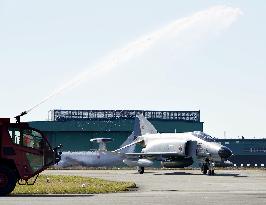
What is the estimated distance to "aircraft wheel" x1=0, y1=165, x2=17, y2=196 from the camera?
2659 centimetres

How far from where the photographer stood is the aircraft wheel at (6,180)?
26594 millimetres

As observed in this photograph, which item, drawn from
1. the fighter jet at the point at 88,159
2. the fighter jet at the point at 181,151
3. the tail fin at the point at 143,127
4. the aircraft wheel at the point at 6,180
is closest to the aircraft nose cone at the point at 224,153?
the fighter jet at the point at 181,151

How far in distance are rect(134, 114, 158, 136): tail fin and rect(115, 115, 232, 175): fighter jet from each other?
2.67m

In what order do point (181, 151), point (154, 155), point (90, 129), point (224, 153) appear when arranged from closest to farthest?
point (224, 153) < point (181, 151) < point (154, 155) < point (90, 129)

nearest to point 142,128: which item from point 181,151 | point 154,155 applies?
point 154,155

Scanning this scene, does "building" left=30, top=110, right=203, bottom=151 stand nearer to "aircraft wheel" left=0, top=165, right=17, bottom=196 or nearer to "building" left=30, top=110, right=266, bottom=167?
"building" left=30, top=110, right=266, bottom=167

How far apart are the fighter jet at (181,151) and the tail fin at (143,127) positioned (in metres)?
2.67

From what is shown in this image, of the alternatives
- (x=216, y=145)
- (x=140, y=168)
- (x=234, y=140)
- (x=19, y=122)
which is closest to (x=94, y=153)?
(x=234, y=140)

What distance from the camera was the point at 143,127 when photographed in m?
77.9

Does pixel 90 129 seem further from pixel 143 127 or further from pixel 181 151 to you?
pixel 181 151

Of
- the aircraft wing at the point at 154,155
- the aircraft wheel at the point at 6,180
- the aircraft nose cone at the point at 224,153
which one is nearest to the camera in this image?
the aircraft wheel at the point at 6,180

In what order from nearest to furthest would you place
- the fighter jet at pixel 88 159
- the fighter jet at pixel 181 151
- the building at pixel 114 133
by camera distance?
the fighter jet at pixel 181 151 → the fighter jet at pixel 88 159 → the building at pixel 114 133

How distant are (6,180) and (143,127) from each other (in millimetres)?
51503

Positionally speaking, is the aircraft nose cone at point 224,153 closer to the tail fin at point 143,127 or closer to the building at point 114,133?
the tail fin at point 143,127
